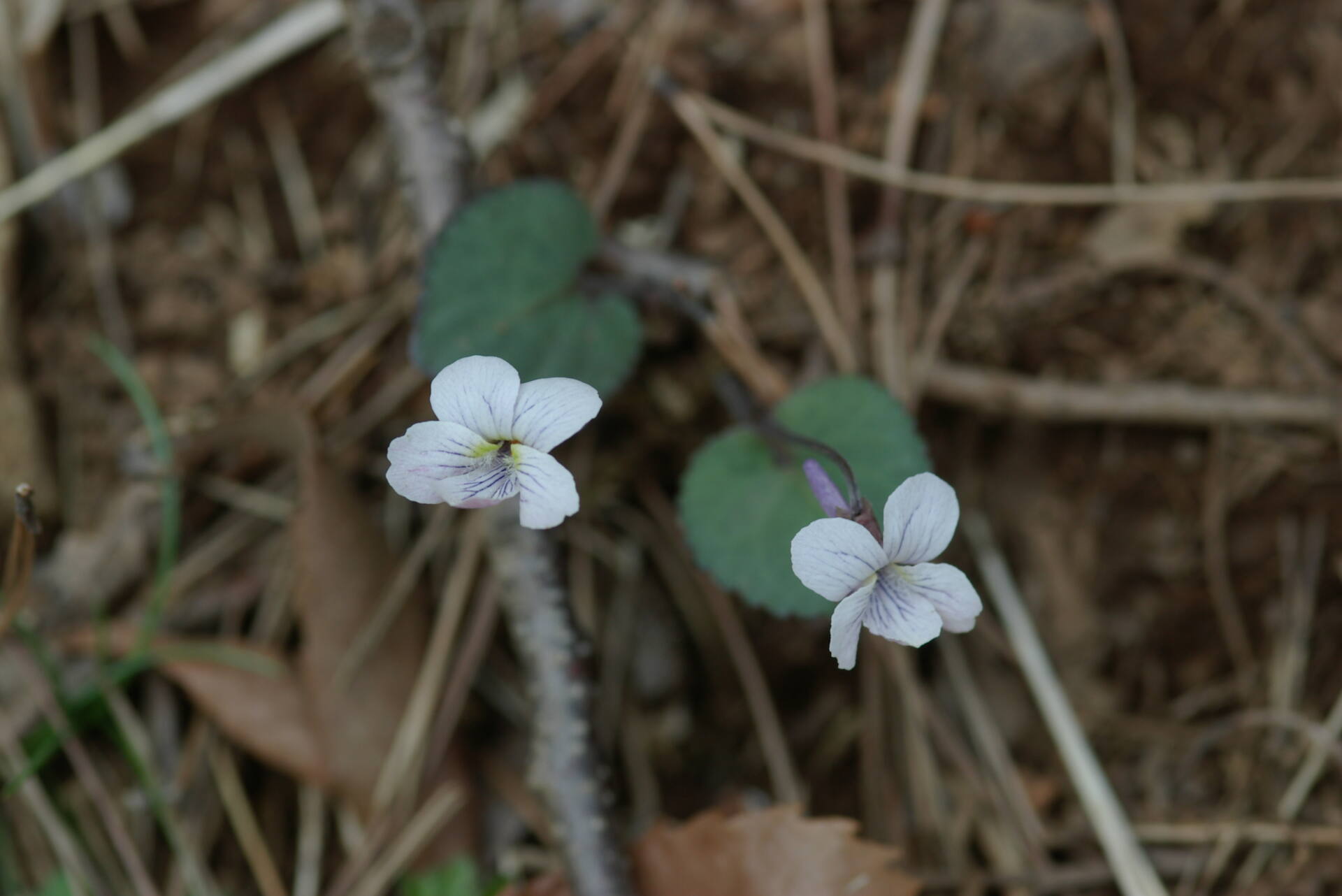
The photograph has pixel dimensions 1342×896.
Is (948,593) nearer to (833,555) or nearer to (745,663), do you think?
(833,555)

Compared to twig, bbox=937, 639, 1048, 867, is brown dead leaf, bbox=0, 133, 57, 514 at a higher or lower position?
higher

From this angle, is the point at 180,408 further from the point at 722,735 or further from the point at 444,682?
the point at 722,735

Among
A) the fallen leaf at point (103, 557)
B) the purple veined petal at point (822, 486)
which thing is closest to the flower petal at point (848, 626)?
the purple veined petal at point (822, 486)

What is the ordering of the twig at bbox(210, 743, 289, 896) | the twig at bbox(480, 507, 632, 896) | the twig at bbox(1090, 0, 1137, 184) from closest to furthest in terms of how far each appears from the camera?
the twig at bbox(480, 507, 632, 896)
the twig at bbox(210, 743, 289, 896)
the twig at bbox(1090, 0, 1137, 184)

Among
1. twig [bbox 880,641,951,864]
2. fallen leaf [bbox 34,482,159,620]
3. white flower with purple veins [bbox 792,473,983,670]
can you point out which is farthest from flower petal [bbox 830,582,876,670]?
fallen leaf [bbox 34,482,159,620]

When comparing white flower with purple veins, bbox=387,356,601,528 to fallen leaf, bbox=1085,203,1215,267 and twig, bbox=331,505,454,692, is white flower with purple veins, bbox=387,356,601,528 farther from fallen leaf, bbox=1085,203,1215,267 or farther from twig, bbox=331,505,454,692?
fallen leaf, bbox=1085,203,1215,267

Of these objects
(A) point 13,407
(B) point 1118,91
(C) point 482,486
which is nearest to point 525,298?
(C) point 482,486

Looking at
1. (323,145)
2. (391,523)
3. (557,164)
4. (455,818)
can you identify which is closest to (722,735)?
(455,818)
